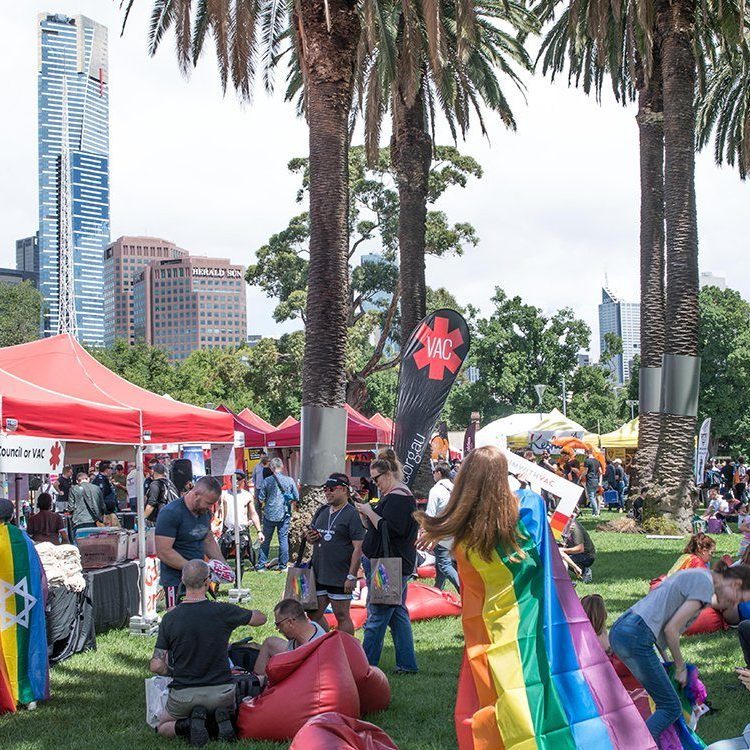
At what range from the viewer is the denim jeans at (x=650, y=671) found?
538 centimetres

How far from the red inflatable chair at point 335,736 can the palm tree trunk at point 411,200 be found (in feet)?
46.9

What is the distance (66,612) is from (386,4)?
12412 mm

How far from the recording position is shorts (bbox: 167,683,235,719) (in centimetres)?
627

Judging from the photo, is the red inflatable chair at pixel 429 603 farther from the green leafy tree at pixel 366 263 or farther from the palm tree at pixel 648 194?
the green leafy tree at pixel 366 263

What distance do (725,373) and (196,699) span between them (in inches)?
2050

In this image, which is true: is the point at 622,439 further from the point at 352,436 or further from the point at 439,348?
the point at 439,348

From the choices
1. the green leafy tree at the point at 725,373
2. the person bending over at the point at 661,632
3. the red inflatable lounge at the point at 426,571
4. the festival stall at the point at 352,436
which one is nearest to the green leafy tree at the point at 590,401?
the green leafy tree at the point at 725,373

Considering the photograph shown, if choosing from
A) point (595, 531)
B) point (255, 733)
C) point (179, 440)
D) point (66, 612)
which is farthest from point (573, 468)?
point (255, 733)

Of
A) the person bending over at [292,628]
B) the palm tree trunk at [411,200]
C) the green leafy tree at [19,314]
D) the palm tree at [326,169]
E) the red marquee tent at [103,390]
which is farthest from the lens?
the green leafy tree at [19,314]

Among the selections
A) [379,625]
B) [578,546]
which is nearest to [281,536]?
[578,546]

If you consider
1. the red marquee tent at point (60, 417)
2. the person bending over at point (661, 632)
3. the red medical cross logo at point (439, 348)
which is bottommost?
the person bending over at point (661, 632)

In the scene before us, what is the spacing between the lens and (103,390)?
10.7 metres

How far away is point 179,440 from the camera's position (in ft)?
35.9

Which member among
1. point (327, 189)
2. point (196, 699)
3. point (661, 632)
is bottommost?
point (196, 699)
